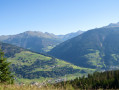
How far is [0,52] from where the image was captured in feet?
164

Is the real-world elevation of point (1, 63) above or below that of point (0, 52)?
below

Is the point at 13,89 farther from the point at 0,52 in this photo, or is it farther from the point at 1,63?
the point at 0,52

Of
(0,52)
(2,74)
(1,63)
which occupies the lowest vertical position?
(2,74)

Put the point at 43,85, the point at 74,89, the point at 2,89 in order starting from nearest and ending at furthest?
the point at 2,89 < the point at 74,89 < the point at 43,85

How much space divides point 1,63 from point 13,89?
3942 cm

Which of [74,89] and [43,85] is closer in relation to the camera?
[74,89]

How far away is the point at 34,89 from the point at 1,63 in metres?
39.9

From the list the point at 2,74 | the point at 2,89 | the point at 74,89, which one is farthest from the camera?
the point at 2,74

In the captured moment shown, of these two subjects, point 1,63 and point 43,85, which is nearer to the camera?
point 43,85

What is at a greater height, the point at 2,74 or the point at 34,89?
the point at 34,89

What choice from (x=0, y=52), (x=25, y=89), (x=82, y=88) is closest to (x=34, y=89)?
(x=25, y=89)

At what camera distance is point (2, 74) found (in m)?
44.4

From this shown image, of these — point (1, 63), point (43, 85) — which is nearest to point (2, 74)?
point (1, 63)

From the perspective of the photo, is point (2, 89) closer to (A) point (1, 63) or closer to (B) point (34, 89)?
(B) point (34, 89)
